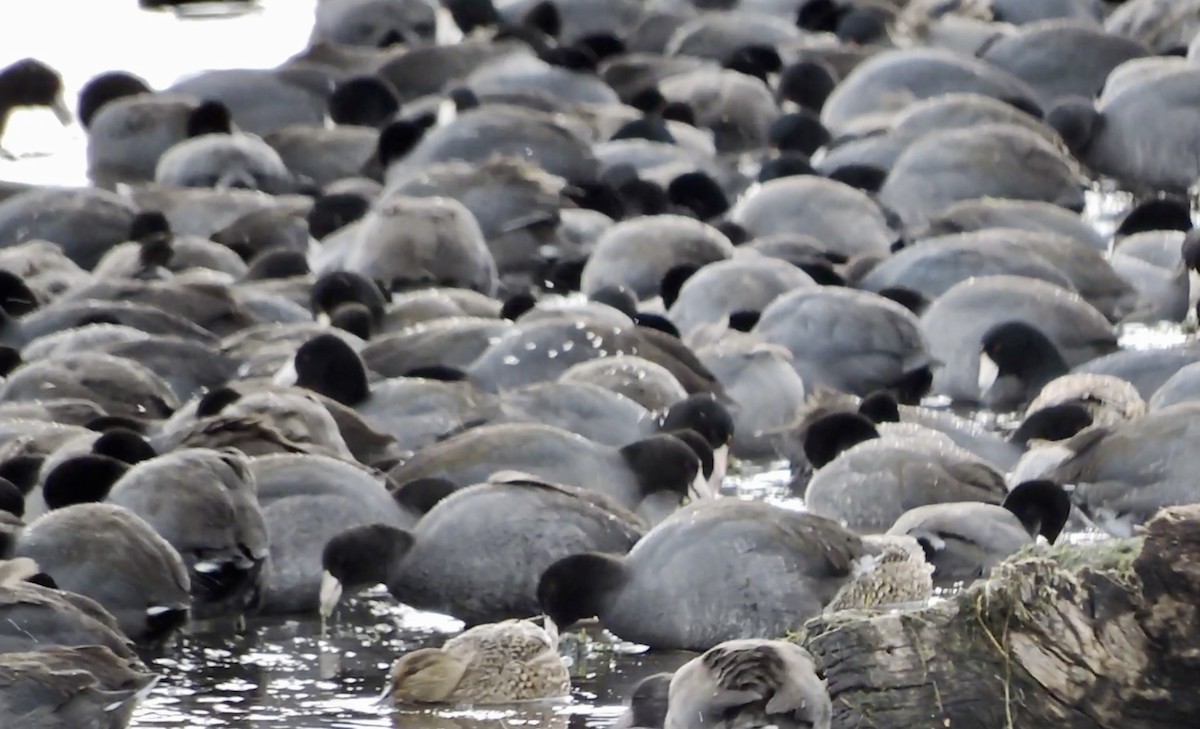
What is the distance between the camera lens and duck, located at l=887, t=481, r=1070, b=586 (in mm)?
9305

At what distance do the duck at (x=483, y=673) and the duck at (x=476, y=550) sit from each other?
3.53 feet

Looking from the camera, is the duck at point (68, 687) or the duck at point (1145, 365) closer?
the duck at point (68, 687)

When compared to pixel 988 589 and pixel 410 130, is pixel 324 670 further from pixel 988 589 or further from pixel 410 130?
pixel 410 130

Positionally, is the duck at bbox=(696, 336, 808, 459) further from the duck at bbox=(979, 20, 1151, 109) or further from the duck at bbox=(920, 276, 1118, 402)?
the duck at bbox=(979, 20, 1151, 109)

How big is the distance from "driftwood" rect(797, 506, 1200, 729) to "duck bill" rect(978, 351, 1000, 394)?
6505mm

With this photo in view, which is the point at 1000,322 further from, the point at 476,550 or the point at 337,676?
the point at 337,676

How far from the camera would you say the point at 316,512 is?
375 inches

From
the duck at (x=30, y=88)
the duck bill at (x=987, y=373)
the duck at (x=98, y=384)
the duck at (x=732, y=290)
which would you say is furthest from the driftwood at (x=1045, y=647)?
the duck at (x=30, y=88)

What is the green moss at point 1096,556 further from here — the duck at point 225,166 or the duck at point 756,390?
the duck at point 225,166

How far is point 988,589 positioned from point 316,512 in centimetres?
368

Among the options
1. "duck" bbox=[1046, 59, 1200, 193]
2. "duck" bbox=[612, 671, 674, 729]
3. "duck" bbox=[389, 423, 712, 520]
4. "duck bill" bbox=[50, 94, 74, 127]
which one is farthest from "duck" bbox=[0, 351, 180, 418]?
"duck bill" bbox=[50, 94, 74, 127]

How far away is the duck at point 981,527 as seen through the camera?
9305 millimetres

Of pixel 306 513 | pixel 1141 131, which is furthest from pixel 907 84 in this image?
pixel 306 513

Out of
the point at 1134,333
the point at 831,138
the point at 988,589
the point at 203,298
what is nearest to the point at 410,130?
the point at 831,138
